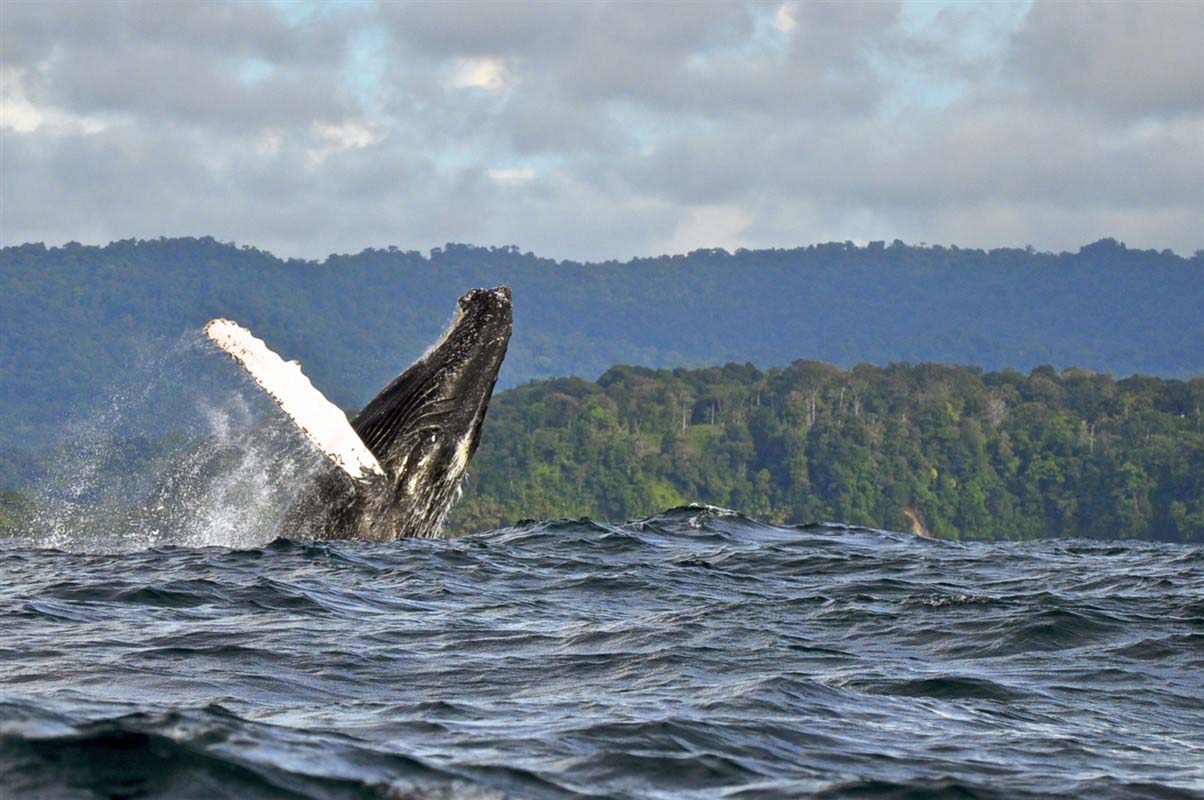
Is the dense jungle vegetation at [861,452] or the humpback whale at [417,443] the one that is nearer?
the humpback whale at [417,443]

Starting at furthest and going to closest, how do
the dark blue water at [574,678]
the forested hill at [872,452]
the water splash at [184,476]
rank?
1. the forested hill at [872,452]
2. the water splash at [184,476]
3. the dark blue water at [574,678]

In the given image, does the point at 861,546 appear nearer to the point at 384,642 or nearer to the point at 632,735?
the point at 384,642

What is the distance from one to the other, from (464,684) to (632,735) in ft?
6.20


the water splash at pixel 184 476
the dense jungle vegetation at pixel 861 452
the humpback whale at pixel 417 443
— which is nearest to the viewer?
the humpback whale at pixel 417 443

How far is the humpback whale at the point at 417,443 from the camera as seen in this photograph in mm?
15609

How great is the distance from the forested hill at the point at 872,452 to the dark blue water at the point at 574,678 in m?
99.1

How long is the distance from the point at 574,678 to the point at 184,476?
80.8 meters

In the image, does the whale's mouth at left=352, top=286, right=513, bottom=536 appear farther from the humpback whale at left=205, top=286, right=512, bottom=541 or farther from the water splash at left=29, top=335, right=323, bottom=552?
the water splash at left=29, top=335, right=323, bottom=552

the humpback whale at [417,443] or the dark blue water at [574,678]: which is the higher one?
the humpback whale at [417,443]

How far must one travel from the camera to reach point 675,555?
20.4 meters

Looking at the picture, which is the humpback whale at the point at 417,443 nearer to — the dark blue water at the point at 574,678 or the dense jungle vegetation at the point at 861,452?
the dark blue water at the point at 574,678

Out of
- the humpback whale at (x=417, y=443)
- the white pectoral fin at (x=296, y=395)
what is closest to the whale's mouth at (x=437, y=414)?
the humpback whale at (x=417, y=443)

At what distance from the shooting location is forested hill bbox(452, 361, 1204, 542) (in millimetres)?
124250

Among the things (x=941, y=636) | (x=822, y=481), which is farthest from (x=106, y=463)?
(x=941, y=636)
